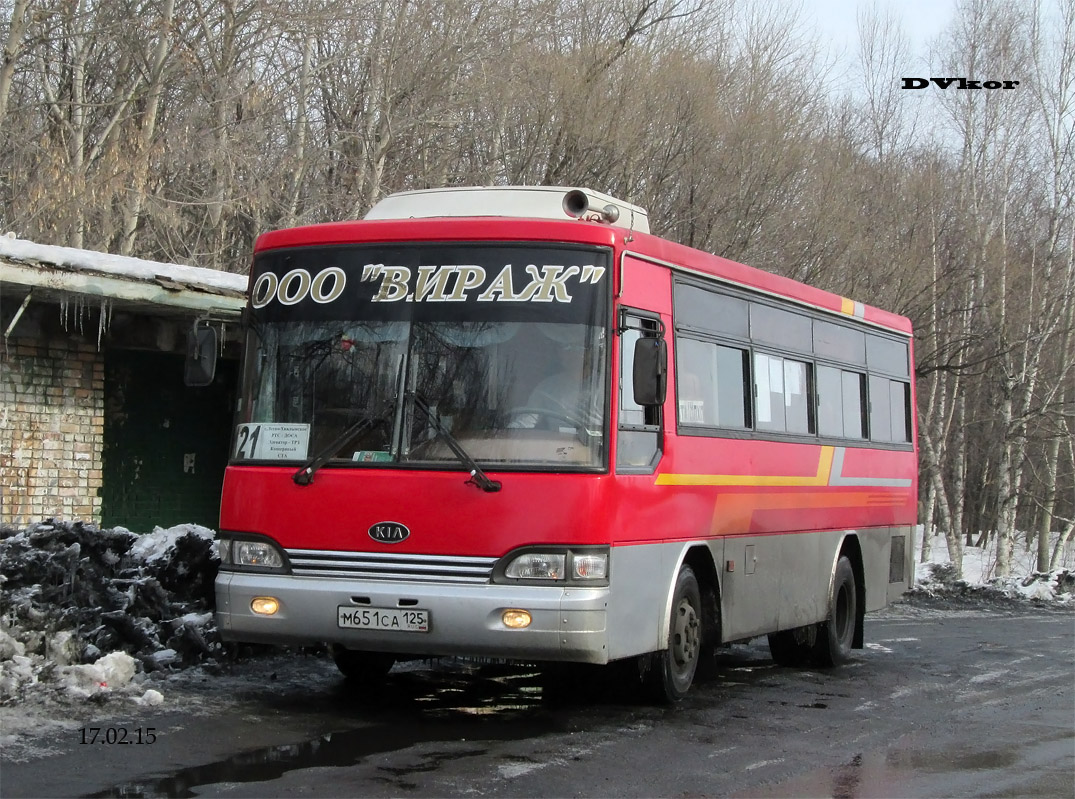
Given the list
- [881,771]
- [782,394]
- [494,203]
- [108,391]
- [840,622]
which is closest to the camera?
[881,771]

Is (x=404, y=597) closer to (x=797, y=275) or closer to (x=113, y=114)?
(x=113, y=114)

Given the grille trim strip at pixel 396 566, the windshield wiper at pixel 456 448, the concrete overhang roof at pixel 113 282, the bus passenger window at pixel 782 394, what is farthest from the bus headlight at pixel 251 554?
the bus passenger window at pixel 782 394

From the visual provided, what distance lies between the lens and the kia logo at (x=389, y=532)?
336 inches

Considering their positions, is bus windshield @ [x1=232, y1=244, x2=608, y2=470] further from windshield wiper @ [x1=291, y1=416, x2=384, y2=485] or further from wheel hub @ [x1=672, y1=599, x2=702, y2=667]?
wheel hub @ [x1=672, y1=599, x2=702, y2=667]

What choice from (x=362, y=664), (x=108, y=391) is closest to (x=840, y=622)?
(x=362, y=664)

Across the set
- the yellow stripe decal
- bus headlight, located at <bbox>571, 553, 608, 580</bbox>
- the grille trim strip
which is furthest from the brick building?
bus headlight, located at <bbox>571, 553, 608, 580</bbox>

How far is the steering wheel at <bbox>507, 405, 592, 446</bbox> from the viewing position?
854 centimetres

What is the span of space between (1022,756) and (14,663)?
581cm

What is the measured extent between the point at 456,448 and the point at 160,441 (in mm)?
7436

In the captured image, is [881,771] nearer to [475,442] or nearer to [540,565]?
[540,565]

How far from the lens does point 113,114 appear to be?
19.7 m

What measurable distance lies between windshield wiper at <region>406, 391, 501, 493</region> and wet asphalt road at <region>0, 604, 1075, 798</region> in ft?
4.59

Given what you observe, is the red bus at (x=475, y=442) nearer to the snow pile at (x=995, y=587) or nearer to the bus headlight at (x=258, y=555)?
the bus headlight at (x=258, y=555)

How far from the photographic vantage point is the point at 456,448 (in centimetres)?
855
